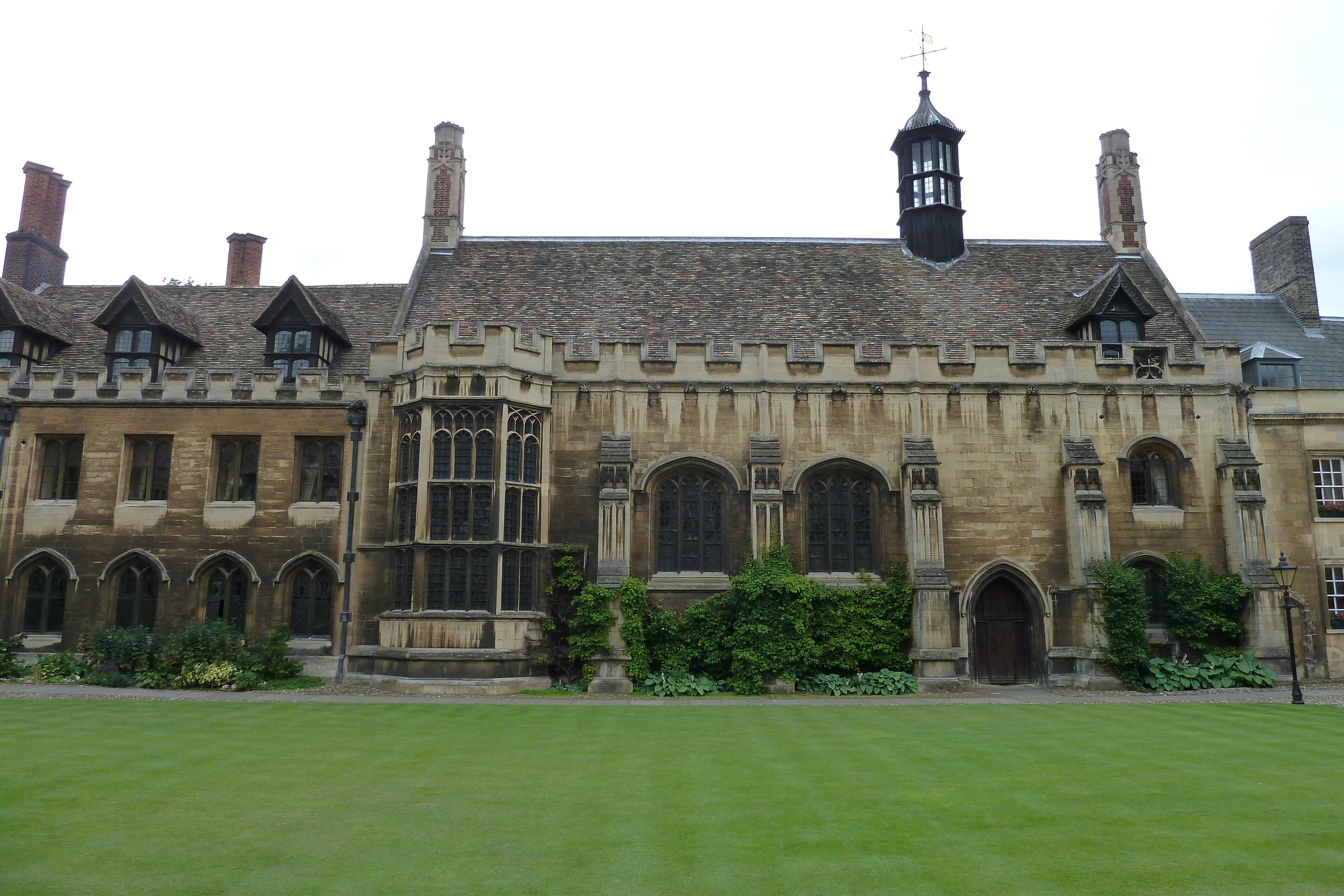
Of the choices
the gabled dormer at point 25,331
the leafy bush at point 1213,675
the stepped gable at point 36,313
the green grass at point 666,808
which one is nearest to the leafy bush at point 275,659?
the green grass at point 666,808

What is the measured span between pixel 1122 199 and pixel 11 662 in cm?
3176

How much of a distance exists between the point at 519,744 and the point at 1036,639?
44.9 ft

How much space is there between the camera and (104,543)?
2127 centimetres

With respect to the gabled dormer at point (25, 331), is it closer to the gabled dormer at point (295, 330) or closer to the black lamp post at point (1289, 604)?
the gabled dormer at point (295, 330)

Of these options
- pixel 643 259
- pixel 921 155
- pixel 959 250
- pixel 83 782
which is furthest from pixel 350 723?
pixel 921 155

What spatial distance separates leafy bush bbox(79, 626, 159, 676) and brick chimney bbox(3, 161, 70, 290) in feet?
47.0

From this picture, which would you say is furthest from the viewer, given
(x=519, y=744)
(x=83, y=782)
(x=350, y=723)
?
(x=350, y=723)

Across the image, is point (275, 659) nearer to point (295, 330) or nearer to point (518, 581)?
point (518, 581)

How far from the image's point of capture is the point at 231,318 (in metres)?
25.9

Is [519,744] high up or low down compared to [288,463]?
down

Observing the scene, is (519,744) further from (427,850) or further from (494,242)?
(494,242)

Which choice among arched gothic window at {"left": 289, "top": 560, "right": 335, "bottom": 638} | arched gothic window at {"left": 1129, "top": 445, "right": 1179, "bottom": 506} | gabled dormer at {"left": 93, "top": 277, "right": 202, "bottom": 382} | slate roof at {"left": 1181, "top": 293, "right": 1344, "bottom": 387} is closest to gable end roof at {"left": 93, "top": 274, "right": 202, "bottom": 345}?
gabled dormer at {"left": 93, "top": 277, "right": 202, "bottom": 382}

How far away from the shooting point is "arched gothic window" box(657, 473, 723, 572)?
67.8ft

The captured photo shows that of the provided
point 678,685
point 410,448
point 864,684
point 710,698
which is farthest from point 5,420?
point 864,684
